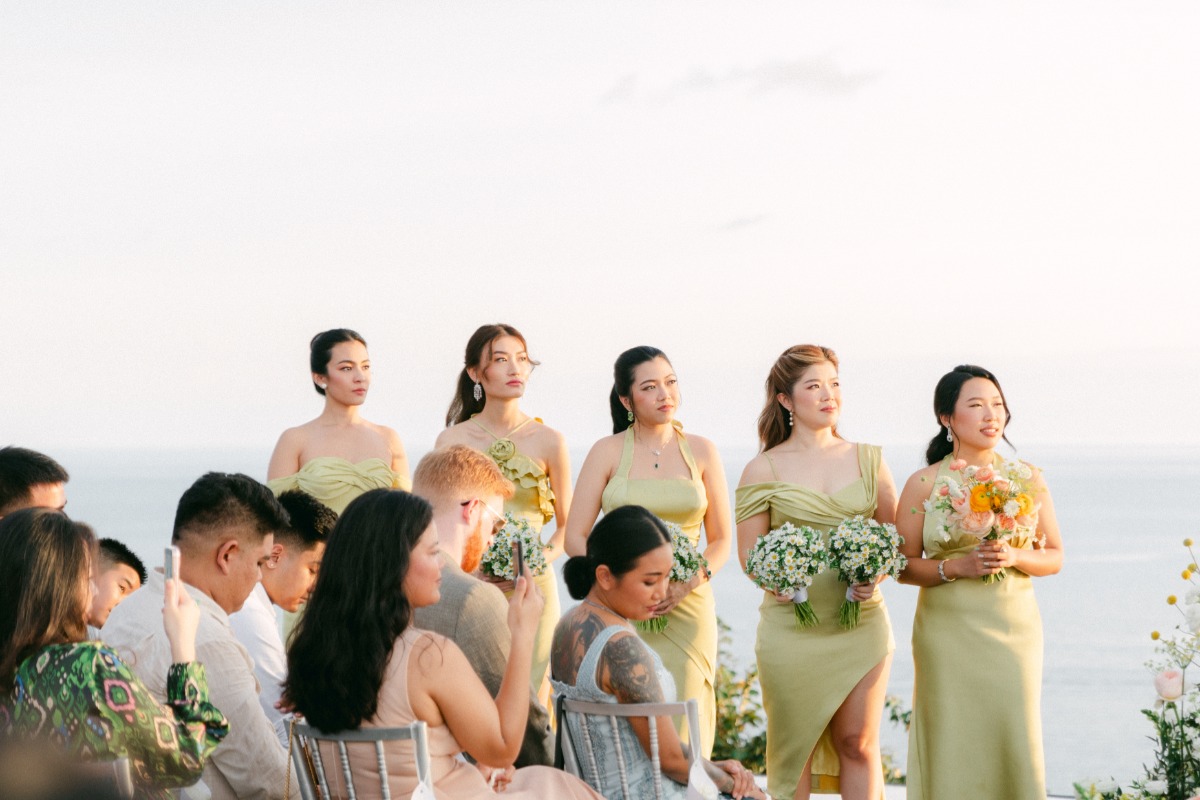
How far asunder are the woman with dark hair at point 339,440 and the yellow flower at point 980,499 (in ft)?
10.3

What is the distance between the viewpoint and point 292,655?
400 centimetres

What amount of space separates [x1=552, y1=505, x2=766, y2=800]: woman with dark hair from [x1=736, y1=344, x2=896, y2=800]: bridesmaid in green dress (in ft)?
7.27

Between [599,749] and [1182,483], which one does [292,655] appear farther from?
[1182,483]

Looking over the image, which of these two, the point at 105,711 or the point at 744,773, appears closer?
the point at 105,711

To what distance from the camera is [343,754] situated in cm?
396

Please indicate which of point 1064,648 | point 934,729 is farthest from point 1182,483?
point 934,729

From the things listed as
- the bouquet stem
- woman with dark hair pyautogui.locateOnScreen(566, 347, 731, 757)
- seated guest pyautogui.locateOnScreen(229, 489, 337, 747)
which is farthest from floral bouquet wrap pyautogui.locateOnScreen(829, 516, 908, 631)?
seated guest pyautogui.locateOnScreen(229, 489, 337, 747)

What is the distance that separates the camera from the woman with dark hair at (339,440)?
7.94 metres

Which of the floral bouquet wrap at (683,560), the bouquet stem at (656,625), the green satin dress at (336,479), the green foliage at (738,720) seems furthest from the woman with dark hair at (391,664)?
the green foliage at (738,720)

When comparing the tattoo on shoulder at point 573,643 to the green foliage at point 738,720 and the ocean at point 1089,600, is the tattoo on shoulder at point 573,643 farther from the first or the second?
the green foliage at point 738,720

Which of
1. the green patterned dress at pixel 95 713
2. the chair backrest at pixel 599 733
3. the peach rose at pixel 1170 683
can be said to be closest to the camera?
the green patterned dress at pixel 95 713

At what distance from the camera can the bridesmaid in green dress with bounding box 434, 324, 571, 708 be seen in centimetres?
781

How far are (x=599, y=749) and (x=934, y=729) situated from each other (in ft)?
9.74

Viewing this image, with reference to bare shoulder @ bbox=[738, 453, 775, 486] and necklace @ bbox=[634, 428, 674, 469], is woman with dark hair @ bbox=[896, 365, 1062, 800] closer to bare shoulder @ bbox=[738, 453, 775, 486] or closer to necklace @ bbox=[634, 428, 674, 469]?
bare shoulder @ bbox=[738, 453, 775, 486]
